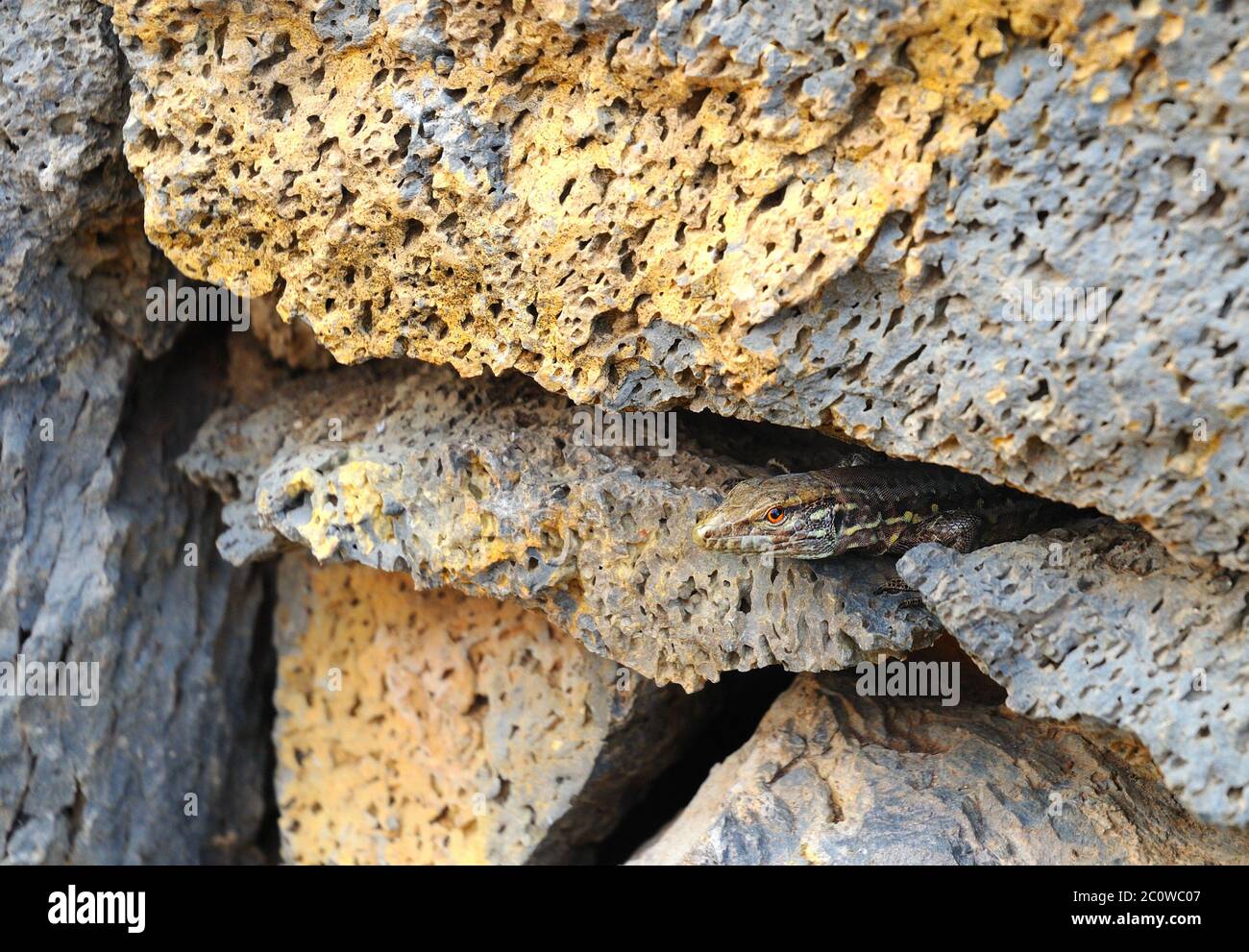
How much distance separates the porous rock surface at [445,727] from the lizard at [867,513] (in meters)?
1.39

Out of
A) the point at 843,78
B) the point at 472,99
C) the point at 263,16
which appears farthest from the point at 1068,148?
the point at 263,16

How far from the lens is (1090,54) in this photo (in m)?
3.03

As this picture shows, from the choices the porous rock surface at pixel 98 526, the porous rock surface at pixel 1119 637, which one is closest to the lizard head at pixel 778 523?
the porous rock surface at pixel 1119 637

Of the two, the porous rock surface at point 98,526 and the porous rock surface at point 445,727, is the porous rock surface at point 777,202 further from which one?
the porous rock surface at point 445,727

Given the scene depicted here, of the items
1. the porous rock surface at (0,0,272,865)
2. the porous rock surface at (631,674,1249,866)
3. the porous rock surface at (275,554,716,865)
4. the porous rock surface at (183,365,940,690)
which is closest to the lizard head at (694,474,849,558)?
the porous rock surface at (183,365,940,690)

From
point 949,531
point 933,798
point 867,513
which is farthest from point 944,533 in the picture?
point 933,798

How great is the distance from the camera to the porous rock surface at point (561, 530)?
4.30m

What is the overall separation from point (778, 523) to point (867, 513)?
15.3 inches

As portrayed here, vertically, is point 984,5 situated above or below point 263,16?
below

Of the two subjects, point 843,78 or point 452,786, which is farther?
point 452,786

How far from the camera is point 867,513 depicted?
169 inches

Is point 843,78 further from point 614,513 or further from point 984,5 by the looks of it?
point 614,513

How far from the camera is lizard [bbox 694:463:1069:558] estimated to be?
13.6 feet

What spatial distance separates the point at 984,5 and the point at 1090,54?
1.04ft
